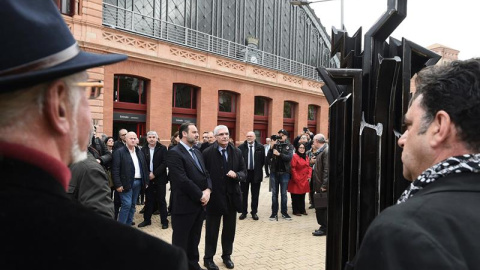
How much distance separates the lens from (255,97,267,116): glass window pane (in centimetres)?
2295

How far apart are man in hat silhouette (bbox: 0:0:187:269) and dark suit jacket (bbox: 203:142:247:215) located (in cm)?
410

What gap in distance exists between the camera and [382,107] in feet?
6.74

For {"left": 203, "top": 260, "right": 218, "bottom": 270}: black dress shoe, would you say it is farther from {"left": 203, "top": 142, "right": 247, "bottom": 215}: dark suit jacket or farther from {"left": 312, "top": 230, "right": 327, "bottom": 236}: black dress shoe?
{"left": 312, "top": 230, "right": 327, "bottom": 236}: black dress shoe

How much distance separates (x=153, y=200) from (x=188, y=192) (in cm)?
291

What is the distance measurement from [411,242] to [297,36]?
27929 mm

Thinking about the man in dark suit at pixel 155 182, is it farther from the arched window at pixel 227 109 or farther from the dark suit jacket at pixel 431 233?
the arched window at pixel 227 109

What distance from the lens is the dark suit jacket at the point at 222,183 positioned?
4.86 m

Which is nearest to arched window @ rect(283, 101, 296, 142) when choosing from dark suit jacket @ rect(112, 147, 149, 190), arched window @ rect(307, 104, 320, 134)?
arched window @ rect(307, 104, 320, 134)

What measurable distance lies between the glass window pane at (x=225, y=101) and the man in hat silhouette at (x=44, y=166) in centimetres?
1975

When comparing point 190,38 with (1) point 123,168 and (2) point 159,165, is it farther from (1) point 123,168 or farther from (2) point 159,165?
(1) point 123,168

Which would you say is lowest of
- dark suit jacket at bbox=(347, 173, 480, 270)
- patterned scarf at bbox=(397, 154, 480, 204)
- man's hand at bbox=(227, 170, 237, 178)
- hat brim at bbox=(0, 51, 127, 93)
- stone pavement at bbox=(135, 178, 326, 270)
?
stone pavement at bbox=(135, 178, 326, 270)

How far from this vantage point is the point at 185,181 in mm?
4469

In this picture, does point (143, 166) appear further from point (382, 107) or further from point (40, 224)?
point (40, 224)

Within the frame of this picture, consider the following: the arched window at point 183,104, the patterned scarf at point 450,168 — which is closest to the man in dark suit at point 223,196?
the patterned scarf at point 450,168
